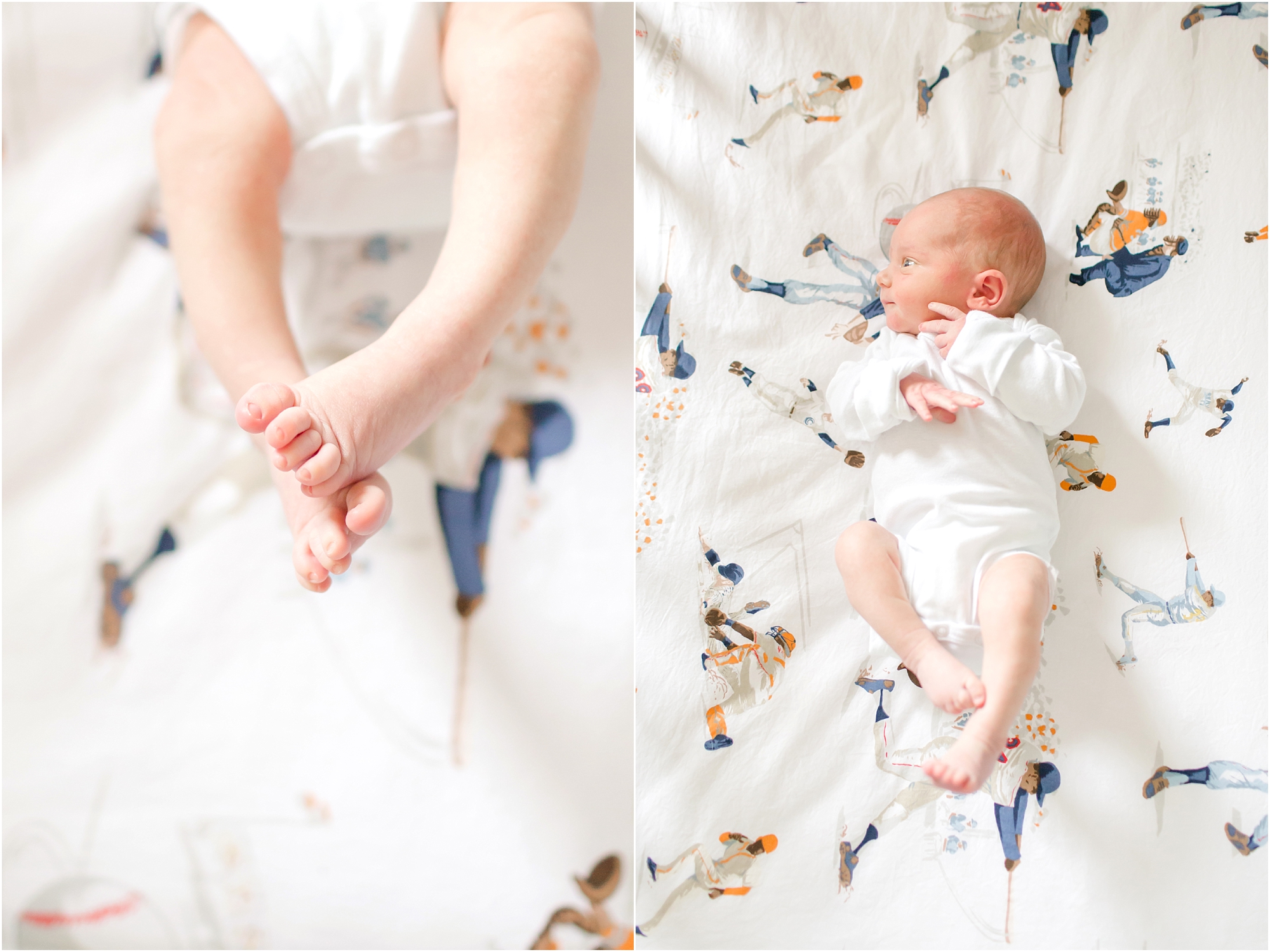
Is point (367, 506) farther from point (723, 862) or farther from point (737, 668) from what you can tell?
point (723, 862)

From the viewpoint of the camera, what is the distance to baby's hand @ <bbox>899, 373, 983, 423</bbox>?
0.79 metres

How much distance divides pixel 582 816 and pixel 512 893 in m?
0.14

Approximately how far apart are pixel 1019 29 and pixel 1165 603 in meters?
0.67

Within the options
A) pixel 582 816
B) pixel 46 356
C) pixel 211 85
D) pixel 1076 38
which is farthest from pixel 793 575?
pixel 46 356

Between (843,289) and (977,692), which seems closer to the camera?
(977,692)

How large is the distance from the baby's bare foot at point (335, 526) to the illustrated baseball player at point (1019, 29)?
73 cm

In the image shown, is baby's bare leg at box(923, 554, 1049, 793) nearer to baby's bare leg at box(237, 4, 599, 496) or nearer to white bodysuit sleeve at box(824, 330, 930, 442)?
white bodysuit sleeve at box(824, 330, 930, 442)


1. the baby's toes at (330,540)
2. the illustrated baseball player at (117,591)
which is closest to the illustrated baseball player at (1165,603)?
the baby's toes at (330,540)

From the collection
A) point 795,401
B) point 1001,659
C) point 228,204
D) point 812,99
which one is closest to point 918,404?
point 795,401

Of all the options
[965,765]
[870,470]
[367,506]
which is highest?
[367,506]

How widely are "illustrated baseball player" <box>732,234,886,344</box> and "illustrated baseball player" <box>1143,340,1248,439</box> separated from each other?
322 mm

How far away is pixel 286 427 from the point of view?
61 centimetres

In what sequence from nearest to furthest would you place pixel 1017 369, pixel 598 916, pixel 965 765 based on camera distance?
pixel 965 765, pixel 1017 369, pixel 598 916

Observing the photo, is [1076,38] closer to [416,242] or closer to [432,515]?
[416,242]
